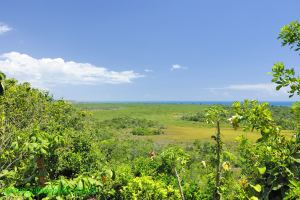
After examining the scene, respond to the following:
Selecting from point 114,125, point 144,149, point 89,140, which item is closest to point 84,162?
point 89,140

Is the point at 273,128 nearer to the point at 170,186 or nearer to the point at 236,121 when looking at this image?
the point at 236,121

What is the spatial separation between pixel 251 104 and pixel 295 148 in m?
0.60

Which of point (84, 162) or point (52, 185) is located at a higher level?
point (52, 185)

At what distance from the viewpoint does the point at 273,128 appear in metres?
3.14

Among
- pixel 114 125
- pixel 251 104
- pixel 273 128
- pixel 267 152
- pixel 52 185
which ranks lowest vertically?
pixel 114 125

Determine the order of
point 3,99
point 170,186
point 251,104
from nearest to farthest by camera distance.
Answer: point 251,104, point 170,186, point 3,99

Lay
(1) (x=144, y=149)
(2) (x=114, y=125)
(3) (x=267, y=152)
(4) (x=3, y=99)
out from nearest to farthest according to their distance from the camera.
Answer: (3) (x=267, y=152), (4) (x=3, y=99), (1) (x=144, y=149), (2) (x=114, y=125)

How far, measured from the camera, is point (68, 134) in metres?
15.4

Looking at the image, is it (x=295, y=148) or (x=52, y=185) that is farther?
(x=295, y=148)

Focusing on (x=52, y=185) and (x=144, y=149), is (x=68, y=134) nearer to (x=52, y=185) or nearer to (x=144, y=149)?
(x=52, y=185)

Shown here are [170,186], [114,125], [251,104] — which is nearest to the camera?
[251,104]

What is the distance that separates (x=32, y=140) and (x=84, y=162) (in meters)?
12.3

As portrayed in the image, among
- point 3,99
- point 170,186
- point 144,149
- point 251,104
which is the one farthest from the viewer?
point 144,149

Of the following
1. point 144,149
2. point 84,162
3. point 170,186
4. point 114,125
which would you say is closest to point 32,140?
point 170,186
